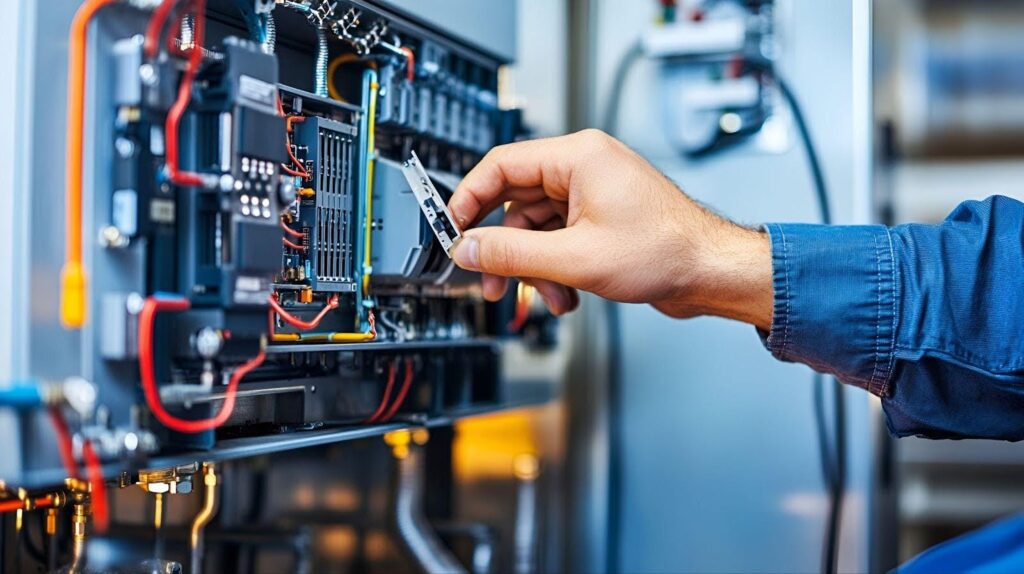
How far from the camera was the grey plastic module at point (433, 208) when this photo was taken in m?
1.13

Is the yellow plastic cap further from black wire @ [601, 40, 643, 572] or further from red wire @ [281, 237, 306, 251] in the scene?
black wire @ [601, 40, 643, 572]

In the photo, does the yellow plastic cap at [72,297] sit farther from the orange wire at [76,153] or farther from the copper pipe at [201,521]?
the copper pipe at [201,521]

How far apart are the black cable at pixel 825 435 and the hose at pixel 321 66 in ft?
2.54

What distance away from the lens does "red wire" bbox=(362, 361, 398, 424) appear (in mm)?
1207

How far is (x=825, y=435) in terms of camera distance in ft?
4.99

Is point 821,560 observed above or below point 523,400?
below

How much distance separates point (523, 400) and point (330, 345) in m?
0.59

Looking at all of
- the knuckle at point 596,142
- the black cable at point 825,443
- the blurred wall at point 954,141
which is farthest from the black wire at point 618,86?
the blurred wall at point 954,141

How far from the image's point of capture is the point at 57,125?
0.81 m

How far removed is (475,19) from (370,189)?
1.12 feet

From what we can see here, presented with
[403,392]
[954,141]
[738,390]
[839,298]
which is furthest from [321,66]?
[954,141]

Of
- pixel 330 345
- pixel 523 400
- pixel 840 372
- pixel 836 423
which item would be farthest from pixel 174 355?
pixel 836 423

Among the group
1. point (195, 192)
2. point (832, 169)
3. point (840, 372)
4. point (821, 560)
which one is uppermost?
point (832, 169)

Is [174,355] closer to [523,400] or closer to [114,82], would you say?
[114,82]
